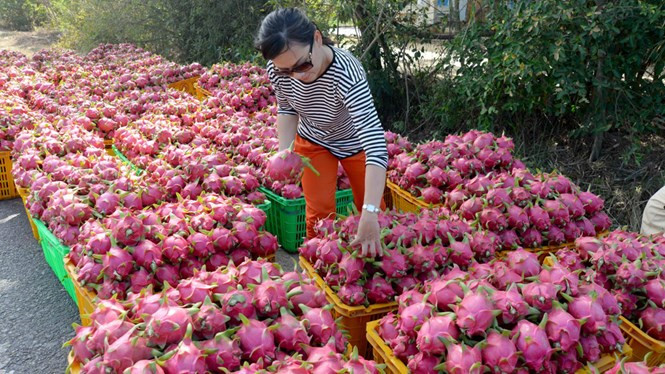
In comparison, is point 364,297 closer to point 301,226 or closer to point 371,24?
point 301,226

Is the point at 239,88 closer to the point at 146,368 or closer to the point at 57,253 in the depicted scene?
the point at 57,253

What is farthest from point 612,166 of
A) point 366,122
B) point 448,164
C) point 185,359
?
point 185,359

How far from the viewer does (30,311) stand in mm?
2965

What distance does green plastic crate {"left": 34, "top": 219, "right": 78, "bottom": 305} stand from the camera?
106 inches

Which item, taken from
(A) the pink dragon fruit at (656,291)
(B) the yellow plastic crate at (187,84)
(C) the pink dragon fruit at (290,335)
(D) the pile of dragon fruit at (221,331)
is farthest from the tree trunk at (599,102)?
(B) the yellow plastic crate at (187,84)

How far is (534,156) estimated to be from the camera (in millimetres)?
4820

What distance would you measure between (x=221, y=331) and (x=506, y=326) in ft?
3.00

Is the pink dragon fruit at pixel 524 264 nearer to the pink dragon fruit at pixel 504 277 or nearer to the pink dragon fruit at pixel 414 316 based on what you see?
the pink dragon fruit at pixel 504 277

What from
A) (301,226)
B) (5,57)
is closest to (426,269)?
(301,226)

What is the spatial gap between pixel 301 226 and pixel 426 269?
1.46m

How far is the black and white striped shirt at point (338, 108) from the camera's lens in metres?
2.11

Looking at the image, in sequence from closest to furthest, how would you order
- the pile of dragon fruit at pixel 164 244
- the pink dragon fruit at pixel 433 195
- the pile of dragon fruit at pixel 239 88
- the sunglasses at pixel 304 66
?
the sunglasses at pixel 304 66, the pile of dragon fruit at pixel 164 244, the pink dragon fruit at pixel 433 195, the pile of dragon fruit at pixel 239 88

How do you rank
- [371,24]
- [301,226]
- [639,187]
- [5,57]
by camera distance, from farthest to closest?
1. [5,57]
2. [371,24]
3. [639,187]
4. [301,226]

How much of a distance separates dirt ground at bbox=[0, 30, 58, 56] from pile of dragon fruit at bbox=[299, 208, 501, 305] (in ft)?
47.0
